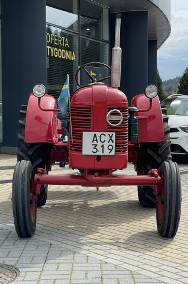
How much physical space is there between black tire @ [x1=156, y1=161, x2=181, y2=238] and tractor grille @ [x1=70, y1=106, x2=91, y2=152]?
37.8 inches

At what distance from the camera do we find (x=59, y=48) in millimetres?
15141

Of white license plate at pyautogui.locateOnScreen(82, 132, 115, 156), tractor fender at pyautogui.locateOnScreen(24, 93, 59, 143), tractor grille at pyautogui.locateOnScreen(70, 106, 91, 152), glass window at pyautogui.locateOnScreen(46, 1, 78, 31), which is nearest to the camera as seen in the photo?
white license plate at pyautogui.locateOnScreen(82, 132, 115, 156)

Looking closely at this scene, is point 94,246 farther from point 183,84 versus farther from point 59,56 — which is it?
point 183,84

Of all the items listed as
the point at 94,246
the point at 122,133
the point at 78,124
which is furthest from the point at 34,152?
the point at 94,246

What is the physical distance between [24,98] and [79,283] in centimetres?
937

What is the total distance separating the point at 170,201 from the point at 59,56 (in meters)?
10.7

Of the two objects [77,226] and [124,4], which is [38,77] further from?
[77,226]

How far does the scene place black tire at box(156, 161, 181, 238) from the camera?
5.10 m

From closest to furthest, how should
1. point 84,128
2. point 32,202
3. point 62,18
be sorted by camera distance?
point 84,128 < point 32,202 < point 62,18

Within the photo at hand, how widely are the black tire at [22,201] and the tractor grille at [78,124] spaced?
22.5 inches

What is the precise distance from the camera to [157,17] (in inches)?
790

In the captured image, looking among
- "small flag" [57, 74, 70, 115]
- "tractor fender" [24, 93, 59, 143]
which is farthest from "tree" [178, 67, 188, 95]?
"small flag" [57, 74, 70, 115]

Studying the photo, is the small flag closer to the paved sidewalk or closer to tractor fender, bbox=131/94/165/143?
tractor fender, bbox=131/94/165/143

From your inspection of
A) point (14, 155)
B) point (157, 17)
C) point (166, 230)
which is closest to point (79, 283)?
point (166, 230)
